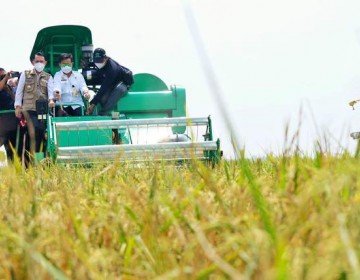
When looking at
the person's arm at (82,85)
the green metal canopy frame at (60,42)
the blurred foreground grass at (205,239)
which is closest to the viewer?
the blurred foreground grass at (205,239)

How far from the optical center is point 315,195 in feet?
5.72

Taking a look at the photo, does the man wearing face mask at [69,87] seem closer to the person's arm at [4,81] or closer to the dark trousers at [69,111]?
the dark trousers at [69,111]

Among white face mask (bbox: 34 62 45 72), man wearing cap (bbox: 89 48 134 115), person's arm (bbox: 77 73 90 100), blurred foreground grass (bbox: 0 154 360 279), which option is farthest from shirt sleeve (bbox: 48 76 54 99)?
blurred foreground grass (bbox: 0 154 360 279)

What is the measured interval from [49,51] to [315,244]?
12864mm

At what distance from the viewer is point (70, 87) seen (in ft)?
40.2

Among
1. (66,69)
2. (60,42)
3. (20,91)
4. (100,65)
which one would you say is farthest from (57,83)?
(60,42)

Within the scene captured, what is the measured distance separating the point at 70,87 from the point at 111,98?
693 millimetres

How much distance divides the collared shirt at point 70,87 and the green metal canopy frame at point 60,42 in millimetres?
1590

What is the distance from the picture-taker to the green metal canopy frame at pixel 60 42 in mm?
13883

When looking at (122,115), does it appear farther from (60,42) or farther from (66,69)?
(60,42)

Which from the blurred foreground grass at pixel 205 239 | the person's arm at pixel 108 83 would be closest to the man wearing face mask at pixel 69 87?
the person's arm at pixel 108 83

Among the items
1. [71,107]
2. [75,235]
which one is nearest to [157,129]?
[71,107]

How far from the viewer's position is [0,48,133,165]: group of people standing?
12070mm

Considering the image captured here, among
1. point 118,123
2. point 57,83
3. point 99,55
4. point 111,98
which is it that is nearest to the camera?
point 118,123
